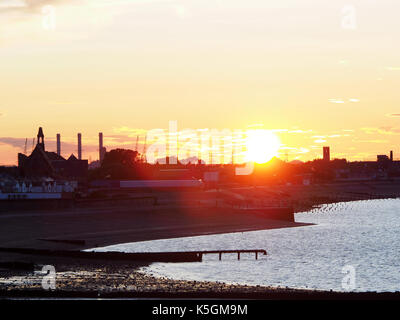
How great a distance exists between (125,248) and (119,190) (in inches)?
4303

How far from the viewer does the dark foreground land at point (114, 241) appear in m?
40.0

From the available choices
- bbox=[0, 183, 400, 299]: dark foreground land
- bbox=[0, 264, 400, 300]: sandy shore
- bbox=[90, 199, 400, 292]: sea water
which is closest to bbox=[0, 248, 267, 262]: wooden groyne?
bbox=[0, 183, 400, 299]: dark foreground land

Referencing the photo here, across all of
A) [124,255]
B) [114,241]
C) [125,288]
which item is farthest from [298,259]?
[125,288]

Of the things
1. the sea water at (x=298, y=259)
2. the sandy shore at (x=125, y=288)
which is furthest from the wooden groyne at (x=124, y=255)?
the sandy shore at (x=125, y=288)

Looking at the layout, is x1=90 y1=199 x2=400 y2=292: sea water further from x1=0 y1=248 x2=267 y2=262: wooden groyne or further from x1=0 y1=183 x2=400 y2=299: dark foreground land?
x1=0 y1=183 x2=400 y2=299: dark foreground land

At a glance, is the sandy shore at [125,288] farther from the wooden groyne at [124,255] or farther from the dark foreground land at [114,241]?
the wooden groyne at [124,255]

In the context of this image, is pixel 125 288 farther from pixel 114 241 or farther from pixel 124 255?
pixel 114 241

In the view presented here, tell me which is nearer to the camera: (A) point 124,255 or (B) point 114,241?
(A) point 124,255

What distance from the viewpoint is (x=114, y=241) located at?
82188mm

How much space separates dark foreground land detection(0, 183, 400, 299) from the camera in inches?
1576

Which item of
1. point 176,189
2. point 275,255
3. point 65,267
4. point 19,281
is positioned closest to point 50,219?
point 275,255

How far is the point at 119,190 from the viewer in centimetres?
18475
